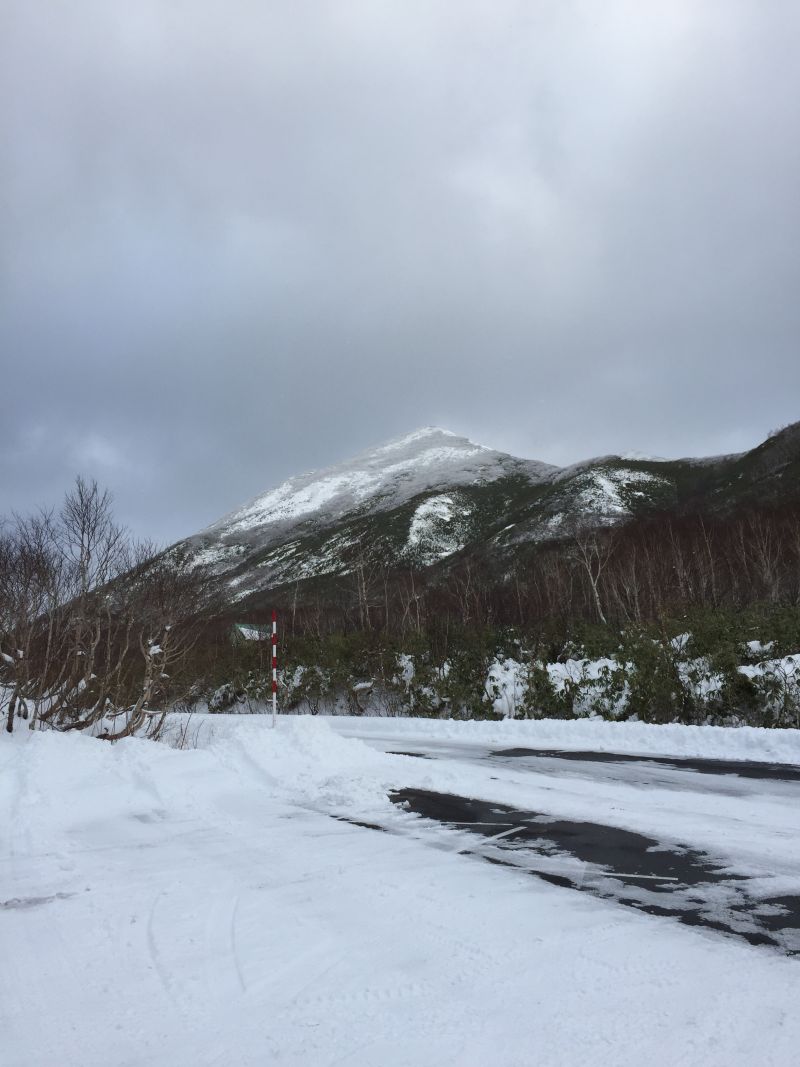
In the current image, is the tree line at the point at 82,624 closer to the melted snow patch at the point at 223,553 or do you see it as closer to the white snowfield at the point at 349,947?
the white snowfield at the point at 349,947

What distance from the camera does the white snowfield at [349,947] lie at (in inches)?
102

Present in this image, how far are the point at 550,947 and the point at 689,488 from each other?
361ft

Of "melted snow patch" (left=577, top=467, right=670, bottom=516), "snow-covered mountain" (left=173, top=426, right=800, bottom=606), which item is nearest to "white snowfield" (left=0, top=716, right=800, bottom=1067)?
"snow-covered mountain" (left=173, top=426, right=800, bottom=606)

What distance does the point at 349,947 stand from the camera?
3.46m

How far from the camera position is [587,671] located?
54.3ft

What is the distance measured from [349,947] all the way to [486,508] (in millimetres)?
135949

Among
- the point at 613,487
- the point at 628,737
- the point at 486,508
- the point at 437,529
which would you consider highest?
the point at 486,508

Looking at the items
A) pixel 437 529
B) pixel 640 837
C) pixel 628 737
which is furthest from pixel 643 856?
pixel 437 529

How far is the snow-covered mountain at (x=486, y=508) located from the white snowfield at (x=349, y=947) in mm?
56443

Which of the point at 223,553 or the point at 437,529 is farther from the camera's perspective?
the point at 223,553

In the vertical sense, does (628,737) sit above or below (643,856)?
above

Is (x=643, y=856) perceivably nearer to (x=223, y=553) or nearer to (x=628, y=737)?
(x=628, y=737)

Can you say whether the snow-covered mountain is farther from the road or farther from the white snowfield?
the white snowfield

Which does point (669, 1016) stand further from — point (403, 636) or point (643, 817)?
point (403, 636)
